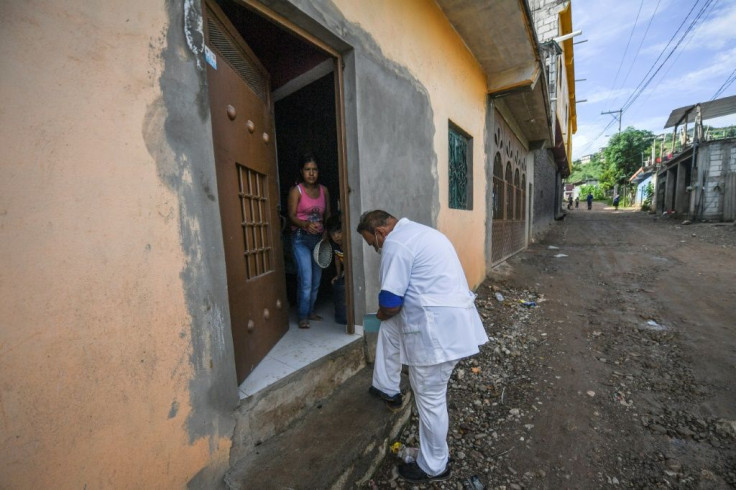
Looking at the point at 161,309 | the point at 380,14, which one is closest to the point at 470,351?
the point at 161,309

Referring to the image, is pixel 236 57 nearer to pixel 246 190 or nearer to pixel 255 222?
pixel 246 190

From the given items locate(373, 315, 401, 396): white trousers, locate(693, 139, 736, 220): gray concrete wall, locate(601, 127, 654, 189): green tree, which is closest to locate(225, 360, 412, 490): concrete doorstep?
locate(373, 315, 401, 396): white trousers

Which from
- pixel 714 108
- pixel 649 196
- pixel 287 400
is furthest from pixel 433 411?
pixel 649 196

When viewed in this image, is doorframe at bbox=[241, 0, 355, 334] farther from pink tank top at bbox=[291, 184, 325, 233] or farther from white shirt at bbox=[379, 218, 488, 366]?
white shirt at bbox=[379, 218, 488, 366]

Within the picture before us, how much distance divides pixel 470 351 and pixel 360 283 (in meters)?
1.20

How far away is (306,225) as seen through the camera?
3.00m

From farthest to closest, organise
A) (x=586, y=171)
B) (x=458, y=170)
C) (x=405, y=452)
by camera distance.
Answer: (x=586, y=171) → (x=458, y=170) → (x=405, y=452)

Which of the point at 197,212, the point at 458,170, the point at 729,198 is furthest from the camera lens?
the point at 729,198

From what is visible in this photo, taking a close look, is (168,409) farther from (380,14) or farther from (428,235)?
(380,14)

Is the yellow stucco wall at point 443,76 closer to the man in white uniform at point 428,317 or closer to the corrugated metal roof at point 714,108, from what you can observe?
the man in white uniform at point 428,317

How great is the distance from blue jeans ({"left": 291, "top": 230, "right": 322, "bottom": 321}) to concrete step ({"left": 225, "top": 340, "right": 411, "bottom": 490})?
0.74 metres

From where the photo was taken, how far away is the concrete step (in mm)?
1725

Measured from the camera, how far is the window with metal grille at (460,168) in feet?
15.7

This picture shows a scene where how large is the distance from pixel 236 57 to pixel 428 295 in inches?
85.8
